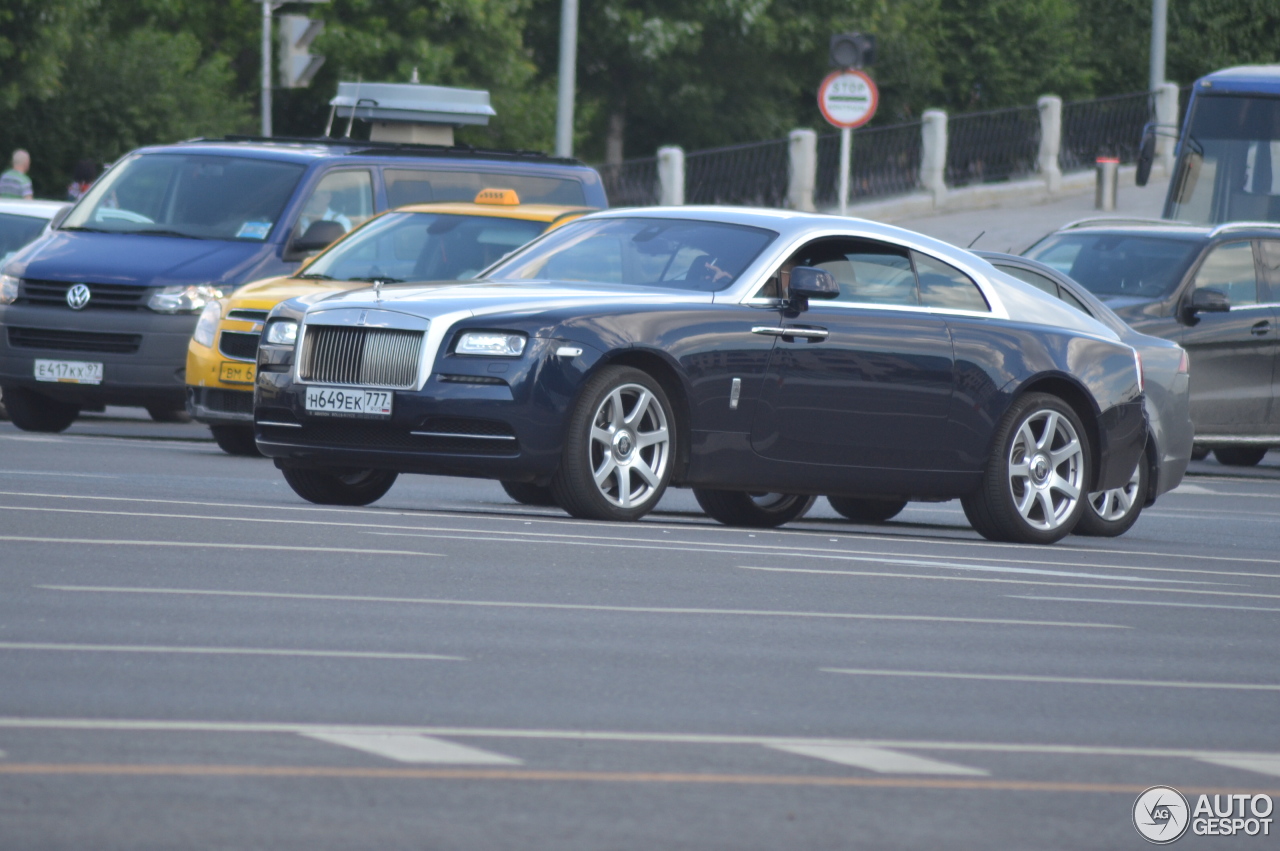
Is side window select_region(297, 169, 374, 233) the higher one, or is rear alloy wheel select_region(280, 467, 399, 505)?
side window select_region(297, 169, 374, 233)

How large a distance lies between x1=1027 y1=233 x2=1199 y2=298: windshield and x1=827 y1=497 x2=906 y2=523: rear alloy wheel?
499cm

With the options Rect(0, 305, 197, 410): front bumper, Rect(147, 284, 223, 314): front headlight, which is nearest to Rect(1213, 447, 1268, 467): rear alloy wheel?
Rect(147, 284, 223, 314): front headlight

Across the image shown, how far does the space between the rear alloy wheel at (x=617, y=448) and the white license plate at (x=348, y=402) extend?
808 millimetres

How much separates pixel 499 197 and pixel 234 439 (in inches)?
91.9

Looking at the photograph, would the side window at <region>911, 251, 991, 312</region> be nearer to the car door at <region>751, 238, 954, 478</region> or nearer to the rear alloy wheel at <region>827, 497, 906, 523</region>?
the car door at <region>751, 238, 954, 478</region>

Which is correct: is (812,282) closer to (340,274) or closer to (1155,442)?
(1155,442)

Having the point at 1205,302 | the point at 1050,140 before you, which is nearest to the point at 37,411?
the point at 1205,302

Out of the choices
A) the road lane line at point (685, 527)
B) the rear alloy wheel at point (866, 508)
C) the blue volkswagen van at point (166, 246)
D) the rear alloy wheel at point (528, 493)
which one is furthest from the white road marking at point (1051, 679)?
the blue volkswagen van at point (166, 246)

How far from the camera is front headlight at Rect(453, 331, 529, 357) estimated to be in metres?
11.3

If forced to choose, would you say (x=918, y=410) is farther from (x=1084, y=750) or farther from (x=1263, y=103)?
(x=1263, y=103)

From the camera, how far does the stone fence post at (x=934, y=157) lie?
46219mm

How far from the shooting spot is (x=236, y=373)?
1591cm

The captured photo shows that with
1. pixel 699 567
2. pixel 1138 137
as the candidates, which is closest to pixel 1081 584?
pixel 699 567

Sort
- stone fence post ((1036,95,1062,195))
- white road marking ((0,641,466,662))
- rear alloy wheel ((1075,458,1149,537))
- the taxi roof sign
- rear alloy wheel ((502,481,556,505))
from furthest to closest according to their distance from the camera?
stone fence post ((1036,95,1062,195))
the taxi roof sign
rear alloy wheel ((1075,458,1149,537))
rear alloy wheel ((502,481,556,505))
white road marking ((0,641,466,662))
